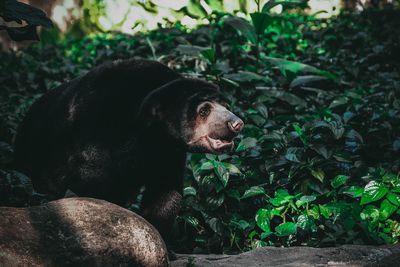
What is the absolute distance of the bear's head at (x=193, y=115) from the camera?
3719mm

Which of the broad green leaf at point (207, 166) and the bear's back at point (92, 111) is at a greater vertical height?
the bear's back at point (92, 111)

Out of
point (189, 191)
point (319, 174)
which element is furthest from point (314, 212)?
point (189, 191)

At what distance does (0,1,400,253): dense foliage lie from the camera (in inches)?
148

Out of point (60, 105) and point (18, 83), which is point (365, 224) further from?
point (18, 83)

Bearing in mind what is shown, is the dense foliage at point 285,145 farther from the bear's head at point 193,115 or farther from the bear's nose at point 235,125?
the bear's nose at point 235,125

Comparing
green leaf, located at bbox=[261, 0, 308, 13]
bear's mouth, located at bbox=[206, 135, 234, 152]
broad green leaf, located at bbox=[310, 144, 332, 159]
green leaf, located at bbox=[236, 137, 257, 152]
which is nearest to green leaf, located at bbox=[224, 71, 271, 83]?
green leaf, located at bbox=[261, 0, 308, 13]

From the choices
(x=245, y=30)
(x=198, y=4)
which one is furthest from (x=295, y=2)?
(x=198, y=4)

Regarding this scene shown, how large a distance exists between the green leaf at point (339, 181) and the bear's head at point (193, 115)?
2.70ft

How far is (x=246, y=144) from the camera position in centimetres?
463

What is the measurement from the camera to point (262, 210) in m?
3.96

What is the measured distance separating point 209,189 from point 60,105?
1233mm

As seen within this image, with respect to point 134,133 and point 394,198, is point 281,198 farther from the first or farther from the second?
point 134,133

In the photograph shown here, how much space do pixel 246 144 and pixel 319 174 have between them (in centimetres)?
76

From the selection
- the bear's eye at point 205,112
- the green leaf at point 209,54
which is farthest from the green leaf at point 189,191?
the green leaf at point 209,54
